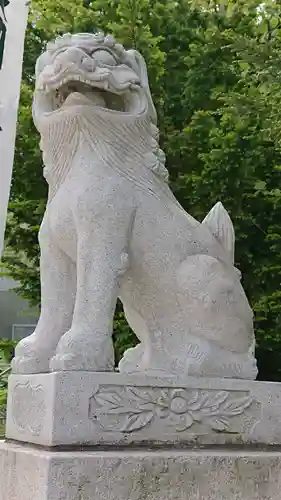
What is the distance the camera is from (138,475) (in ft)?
8.07

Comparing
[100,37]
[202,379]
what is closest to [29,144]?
[100,37]

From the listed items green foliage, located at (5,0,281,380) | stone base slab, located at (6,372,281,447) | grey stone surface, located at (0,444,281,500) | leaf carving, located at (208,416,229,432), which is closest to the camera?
grey stone surface, located at (0,444,281,500)

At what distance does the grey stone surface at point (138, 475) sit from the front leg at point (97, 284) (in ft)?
1.08

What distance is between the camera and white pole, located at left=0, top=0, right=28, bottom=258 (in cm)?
555

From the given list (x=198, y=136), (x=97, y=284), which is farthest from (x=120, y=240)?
(x=198, y=136)

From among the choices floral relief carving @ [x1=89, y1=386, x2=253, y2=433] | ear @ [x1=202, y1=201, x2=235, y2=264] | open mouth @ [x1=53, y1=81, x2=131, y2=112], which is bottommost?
floral relief carving @ [x1=89, y1=386, x2=253, y2=433]

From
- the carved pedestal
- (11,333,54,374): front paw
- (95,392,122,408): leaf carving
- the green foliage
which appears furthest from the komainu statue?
the green foliage

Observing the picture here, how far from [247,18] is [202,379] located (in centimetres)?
555

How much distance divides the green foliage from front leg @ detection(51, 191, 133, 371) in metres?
3.33

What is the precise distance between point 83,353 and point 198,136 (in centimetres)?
465

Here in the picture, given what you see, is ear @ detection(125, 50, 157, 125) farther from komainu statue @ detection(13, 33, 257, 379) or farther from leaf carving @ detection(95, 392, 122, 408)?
leaf carving @ detection(95, 392, 122, 408)

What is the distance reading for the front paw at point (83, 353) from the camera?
8.23 feet

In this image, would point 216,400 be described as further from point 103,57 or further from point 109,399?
point 103,57

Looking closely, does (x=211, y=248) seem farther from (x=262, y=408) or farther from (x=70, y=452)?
(x=70, y=452)
